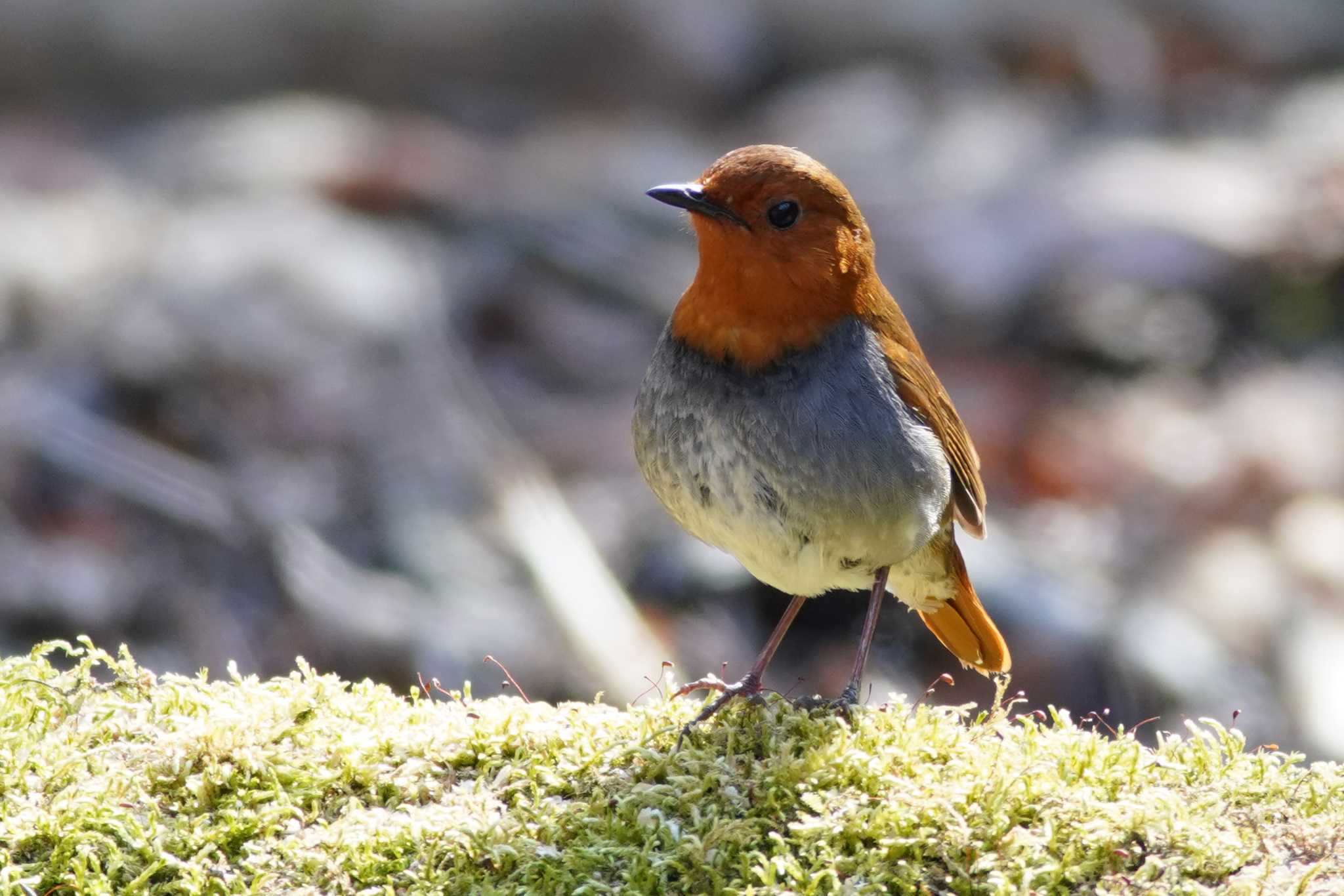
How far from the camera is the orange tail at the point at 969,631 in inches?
138

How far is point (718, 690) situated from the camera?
284 centimetres

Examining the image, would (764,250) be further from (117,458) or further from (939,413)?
(117,458)

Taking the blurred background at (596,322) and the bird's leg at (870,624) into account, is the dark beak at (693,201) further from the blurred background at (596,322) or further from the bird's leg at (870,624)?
the bird's leg at (870,624)

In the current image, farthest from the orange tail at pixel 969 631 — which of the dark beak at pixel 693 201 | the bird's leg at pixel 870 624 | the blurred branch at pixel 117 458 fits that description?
the blurred branch at pixel 117 458

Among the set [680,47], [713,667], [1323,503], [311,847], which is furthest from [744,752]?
[680,47]

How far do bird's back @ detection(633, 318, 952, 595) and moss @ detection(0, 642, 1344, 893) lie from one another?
0.44m

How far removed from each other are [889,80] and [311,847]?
705 centimetres

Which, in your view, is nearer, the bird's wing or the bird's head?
the bird's head

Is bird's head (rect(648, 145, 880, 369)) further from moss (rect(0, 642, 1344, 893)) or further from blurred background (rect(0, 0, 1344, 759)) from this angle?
moss (rect(0, 642, 1344, 893))

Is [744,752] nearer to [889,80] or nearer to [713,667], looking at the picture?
[713,667]

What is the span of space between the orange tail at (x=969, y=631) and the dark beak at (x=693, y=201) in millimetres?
1085

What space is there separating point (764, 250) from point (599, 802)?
3.99 ft

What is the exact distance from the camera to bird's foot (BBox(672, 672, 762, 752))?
2555 mm

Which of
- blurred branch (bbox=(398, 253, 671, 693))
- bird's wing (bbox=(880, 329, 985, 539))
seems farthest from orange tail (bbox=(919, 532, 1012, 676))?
blurred branch (bbox=(398, 253, 671, 693))
